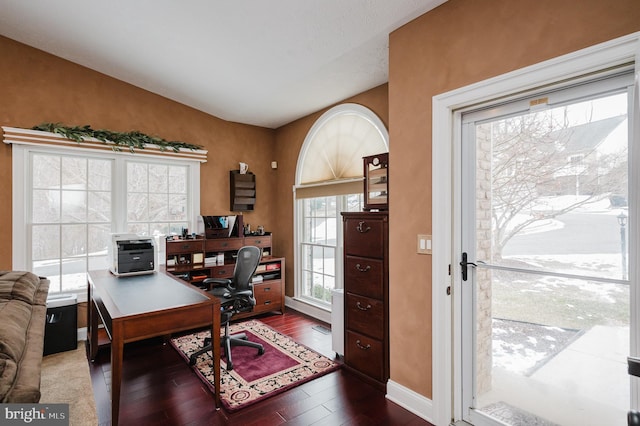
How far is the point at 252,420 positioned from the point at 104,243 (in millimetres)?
2806

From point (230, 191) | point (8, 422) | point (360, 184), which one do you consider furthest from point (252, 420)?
point (230, 191)

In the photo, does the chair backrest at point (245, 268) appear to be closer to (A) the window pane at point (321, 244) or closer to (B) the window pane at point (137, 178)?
(A) the window pane at point (321, 244)

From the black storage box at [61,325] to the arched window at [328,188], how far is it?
2606mm

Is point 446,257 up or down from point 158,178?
down

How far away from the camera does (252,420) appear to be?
7.15ft

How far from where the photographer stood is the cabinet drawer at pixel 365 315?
8.50ft

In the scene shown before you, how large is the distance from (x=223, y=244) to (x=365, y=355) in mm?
2316

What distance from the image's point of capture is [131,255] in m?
3.17

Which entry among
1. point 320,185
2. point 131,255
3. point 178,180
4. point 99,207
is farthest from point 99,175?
point 320,185

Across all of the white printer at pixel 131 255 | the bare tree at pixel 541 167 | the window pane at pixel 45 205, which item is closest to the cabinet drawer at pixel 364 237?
the bare tree at pixel 541 167

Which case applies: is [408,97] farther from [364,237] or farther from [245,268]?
[245,268]

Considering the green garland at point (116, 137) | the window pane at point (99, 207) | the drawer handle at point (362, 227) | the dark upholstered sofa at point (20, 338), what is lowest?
the dark upholstered sofa at point (20, 338)

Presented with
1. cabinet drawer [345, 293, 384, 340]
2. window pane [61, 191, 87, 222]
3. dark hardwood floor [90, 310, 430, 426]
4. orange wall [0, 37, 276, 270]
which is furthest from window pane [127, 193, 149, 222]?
cabinet drawer [345, 293, 384, 340]

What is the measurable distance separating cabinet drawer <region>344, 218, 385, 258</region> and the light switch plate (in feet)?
1.22
